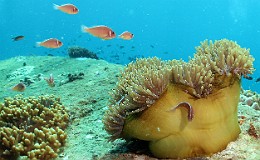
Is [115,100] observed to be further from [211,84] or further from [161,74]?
[211,84]

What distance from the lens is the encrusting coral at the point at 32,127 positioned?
4.39m

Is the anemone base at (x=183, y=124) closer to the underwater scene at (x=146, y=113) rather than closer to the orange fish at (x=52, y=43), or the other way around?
the underwater scene at (x=146, y=113)

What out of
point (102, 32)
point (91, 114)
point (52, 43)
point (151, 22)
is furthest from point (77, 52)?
point (151, 22)

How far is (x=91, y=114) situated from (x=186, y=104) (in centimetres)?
298

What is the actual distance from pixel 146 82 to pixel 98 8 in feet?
412

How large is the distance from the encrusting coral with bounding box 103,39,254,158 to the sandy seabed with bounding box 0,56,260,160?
0.33m

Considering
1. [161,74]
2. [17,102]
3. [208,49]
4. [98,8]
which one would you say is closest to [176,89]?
[161,74]

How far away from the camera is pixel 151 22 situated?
132 m

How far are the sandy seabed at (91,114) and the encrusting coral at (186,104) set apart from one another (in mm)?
326

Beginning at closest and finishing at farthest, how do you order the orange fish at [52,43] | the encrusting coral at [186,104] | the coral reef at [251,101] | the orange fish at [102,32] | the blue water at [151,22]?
the encrusting coral at [186,104] < the coral reef at [251,101] < the orange fish at [102,32] < the orange fish at [52,43] < the blue water at [151,22]

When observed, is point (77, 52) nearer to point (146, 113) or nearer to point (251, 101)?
point (251, 101)

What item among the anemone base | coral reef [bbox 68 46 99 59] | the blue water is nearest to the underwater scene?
the anemone base

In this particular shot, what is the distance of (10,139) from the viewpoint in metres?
4.42

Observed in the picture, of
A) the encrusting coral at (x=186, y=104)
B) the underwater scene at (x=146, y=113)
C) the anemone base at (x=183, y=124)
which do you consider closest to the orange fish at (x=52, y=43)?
the underwater scene at (x=146, y=113)
